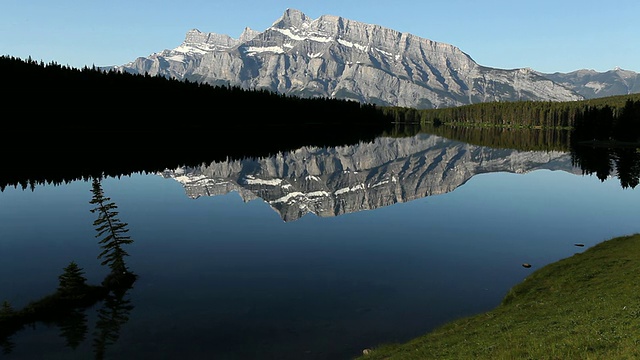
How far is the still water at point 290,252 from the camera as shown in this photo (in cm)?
2691

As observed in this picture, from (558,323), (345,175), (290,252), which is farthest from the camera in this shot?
(345,175)

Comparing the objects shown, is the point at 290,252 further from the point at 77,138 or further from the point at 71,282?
the point at 77,138

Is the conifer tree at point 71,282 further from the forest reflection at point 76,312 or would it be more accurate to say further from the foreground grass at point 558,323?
the foreground grass at point 558,323

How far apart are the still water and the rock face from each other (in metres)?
0.85

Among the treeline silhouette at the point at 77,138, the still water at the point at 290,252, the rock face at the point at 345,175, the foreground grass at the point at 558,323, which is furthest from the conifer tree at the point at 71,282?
the treeline silhouette at the point at 77,138

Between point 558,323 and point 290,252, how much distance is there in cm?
2820

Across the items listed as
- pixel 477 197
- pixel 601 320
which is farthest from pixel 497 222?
pixel 601 320

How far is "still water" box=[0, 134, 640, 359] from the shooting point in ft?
88.3

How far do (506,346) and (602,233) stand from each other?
1738 inches

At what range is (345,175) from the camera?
104 m

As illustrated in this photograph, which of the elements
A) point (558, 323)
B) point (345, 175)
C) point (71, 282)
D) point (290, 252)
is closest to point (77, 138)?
point (345, 175)

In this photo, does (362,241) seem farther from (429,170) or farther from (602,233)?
(429,170)

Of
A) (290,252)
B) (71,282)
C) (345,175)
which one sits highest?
(345,175)

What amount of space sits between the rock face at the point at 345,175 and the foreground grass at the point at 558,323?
36.4 metres
